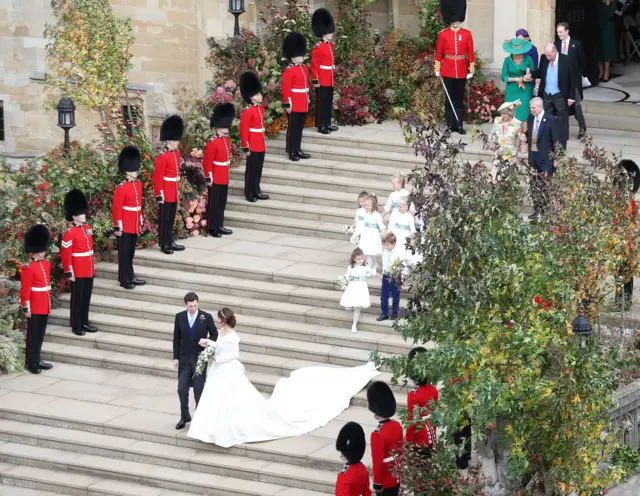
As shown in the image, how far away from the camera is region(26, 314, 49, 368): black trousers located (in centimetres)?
2050

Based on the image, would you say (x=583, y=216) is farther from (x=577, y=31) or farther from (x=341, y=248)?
(x=577, y=31)

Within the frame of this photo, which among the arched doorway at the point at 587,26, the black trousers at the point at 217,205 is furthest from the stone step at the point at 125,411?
the arched doorway at the point at 587,26

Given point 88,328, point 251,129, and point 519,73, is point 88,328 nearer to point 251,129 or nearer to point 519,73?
point 251,129

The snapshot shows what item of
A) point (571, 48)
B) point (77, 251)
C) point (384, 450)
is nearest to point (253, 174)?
point (77, 251)

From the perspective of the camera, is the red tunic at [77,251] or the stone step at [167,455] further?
the red tunic at [77,251]

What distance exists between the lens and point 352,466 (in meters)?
16.2

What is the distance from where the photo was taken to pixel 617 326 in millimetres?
19203

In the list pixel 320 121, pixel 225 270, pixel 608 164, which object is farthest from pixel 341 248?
pixel 608 164

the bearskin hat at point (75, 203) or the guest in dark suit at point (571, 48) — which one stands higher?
the guest in dark suit at point (571, 48)

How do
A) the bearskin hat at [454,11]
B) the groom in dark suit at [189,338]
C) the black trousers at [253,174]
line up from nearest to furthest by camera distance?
the groom in dark suit at [189,338]
the black trousers at [253,174]
the bearskin hat at [454,11]

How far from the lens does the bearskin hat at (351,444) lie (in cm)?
1617

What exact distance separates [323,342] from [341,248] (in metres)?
2.47

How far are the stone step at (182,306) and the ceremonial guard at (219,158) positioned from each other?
5.57 feet

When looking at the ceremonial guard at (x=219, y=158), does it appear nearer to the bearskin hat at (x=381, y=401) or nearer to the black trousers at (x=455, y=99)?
the black trousers at (x=455, y=99)
